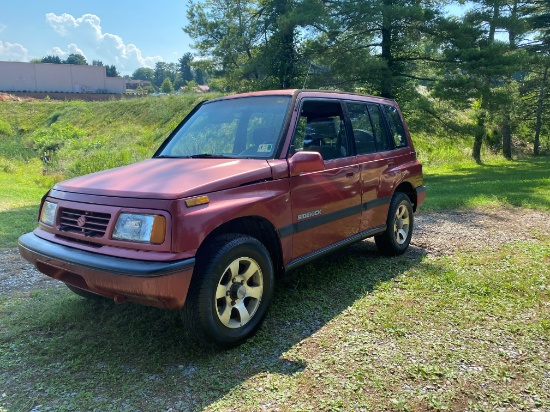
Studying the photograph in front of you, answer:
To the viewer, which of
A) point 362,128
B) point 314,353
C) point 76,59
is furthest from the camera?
point 76,59

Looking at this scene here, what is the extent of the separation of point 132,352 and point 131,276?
31.7 inches

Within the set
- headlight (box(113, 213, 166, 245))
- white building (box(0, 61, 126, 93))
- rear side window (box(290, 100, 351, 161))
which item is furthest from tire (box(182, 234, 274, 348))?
white building (box(0, 61, 126, 93))

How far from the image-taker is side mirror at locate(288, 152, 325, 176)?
352cm

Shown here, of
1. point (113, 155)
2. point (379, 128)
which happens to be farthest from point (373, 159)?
point (113, 155)

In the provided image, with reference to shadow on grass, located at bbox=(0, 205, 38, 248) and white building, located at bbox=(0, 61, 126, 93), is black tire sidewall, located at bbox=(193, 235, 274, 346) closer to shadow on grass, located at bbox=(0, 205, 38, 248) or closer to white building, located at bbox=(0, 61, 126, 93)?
shadow on grass, located at bbox=(0, 205, 38, 248)

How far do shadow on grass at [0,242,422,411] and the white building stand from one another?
67.5 meters

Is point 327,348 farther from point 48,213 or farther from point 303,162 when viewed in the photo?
point 48,213

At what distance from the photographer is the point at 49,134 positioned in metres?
32.9

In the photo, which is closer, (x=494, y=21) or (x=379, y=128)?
→ (x=379, y=128)

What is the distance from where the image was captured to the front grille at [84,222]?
2902 millimetres

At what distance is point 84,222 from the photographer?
3.00m

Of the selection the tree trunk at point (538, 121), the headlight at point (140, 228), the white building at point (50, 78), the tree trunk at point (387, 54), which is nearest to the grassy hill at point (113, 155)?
the tree trunk at point (387, 54)

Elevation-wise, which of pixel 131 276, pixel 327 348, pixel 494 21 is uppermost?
pixel 494 21

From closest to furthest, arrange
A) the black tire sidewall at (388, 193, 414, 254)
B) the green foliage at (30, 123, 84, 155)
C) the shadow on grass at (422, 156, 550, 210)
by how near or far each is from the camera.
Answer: the black tire sidewall at (388, 193, 414, 254) < the shadow on grass at (422, 156, 550, 210) < the green foliage at (30, 123, 84, 155)
